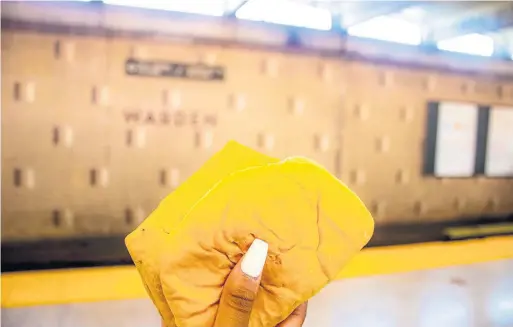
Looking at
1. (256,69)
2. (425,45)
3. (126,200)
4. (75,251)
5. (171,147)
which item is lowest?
(75,251)

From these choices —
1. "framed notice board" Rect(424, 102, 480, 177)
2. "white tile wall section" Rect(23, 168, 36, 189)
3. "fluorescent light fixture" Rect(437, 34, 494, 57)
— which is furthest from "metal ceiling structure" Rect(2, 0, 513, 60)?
"white tile wall section" Rect(23, 168, 36, 189)


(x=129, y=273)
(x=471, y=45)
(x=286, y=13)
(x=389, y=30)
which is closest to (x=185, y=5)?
(x=286, y=13)

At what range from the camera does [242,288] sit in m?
0.79

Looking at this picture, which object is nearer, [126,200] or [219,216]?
[219,216]

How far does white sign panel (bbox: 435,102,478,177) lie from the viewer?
5.34 meters

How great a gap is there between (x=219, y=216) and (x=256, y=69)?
3802 mm

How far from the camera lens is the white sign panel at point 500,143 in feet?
18.5

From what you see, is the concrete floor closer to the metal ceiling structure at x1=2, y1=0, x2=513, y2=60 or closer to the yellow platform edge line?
the yellow platform edge line

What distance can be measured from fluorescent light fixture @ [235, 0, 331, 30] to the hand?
12.1ft

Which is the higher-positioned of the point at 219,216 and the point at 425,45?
the point at 425,45

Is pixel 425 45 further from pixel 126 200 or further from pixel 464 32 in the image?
pixel 126 200

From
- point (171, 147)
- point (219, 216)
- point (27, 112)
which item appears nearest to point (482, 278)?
point (171, 147)

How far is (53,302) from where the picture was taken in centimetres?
256

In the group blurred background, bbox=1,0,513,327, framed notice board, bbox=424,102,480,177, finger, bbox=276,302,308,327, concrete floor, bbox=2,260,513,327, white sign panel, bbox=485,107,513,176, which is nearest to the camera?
finger, bbox=276,302,308,327
